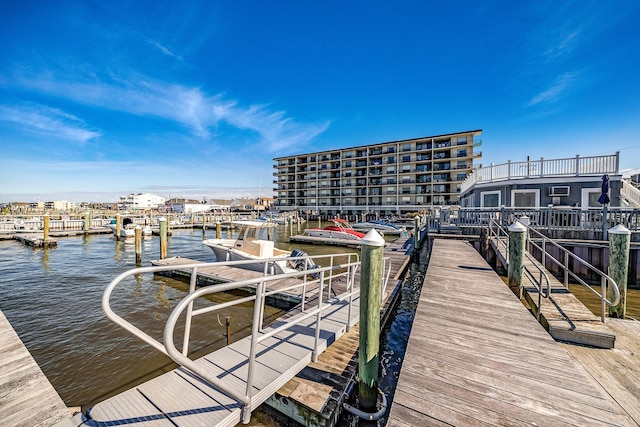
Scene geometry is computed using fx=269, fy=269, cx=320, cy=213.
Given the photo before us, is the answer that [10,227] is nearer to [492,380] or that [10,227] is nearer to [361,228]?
[361,228]

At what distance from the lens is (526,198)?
49.6 ft

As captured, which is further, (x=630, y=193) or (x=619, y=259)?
(x=630, y=193)

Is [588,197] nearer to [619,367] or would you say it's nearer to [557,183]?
[557,183]

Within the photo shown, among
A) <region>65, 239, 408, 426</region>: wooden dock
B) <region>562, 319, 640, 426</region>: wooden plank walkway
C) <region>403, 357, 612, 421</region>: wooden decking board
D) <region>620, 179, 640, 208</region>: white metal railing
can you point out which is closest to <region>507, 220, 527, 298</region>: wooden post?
<region>562, 319, 640, 426</region>: wooden plank walkway

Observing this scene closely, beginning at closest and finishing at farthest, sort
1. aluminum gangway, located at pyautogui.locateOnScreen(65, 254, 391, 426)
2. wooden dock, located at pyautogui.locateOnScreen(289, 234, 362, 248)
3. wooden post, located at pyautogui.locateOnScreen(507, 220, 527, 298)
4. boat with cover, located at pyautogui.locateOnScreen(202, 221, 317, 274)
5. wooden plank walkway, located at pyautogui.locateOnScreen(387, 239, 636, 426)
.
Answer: aluminum gangway, located at pyautogui.locateOnScreen(65, 254, 391, 426), wooden plank walkway, located at pyautogui.locateOnScreen(387, 239, 636, 426), wooden post, located at pyautogui.locateOnScreen(507, 220, 527, 298), boat with cover, located at pyautogui.locateOnScreen(202, 221, 317, 274), wooden dock, located at pyautogui.locateOnScreen(289, 234, 362, 248)

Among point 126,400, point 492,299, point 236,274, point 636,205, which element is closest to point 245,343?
point 126,400

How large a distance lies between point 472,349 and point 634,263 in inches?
471

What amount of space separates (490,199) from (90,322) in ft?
66.5

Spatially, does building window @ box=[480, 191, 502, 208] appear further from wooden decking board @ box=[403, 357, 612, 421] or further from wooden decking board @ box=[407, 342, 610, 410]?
wooden decking board @ box=[403, 357, 612, 421]

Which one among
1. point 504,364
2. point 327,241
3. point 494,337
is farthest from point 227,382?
point 327,241

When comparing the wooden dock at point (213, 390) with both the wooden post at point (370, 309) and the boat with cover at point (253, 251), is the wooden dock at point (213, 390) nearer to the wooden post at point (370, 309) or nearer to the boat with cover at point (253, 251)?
the wooden post at point (370, 309)

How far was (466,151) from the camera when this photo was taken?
4797cm

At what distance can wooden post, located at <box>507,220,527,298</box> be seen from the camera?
6820 mm

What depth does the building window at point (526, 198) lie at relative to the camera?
47.9ft
